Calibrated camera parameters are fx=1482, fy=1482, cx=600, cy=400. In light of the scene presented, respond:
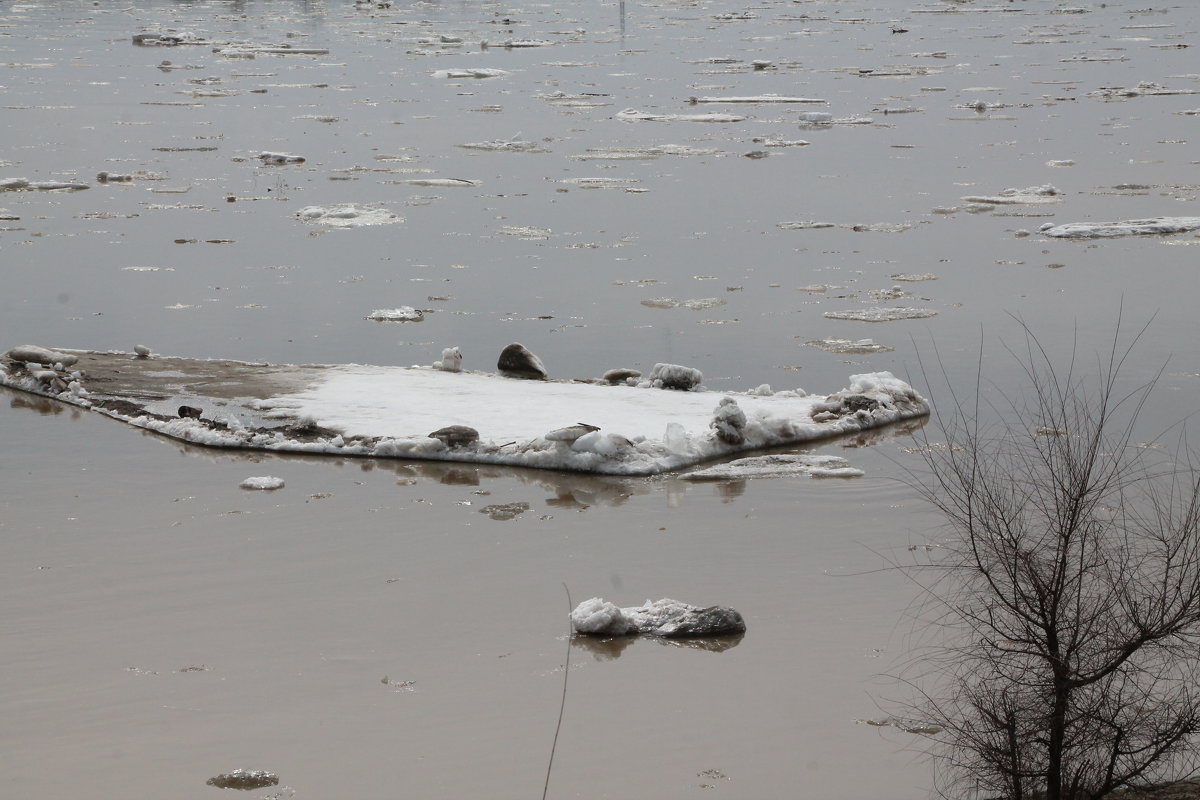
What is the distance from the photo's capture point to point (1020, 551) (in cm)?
466

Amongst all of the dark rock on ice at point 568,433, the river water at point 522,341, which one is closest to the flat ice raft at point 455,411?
the dark rock on ice at point 568,433

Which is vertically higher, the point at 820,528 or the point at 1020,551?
the point at 1020,551

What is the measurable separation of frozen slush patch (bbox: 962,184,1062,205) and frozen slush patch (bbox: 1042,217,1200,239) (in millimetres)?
1501

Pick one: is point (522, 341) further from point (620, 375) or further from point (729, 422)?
point (729, 422)

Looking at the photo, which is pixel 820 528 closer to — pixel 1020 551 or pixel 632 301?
pixel 1020 551

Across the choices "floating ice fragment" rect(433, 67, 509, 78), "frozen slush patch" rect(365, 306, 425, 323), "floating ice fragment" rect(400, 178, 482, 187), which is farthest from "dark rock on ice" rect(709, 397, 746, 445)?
"floating ice fragment" rect(433, 67, 509, 78)

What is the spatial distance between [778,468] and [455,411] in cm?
230

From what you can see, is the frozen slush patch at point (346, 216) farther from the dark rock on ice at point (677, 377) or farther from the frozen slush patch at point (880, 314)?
the dark rock on ice at point (677, 377)

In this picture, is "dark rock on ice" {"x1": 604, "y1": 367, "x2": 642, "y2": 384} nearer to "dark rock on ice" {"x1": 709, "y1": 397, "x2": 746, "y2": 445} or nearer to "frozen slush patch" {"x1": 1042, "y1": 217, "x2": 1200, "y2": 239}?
"dark rock on ice" {"x1": 709, "y1": 397, "x2": 746, "y2": 445}

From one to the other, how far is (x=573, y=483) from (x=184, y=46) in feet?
116

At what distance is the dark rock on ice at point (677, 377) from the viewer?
10305 mm

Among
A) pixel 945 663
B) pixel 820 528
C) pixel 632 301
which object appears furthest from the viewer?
pixel 632 301

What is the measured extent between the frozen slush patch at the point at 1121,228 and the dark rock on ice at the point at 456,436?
812 centimetres

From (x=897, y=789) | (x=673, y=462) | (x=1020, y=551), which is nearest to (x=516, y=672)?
(x=897, y=789)
